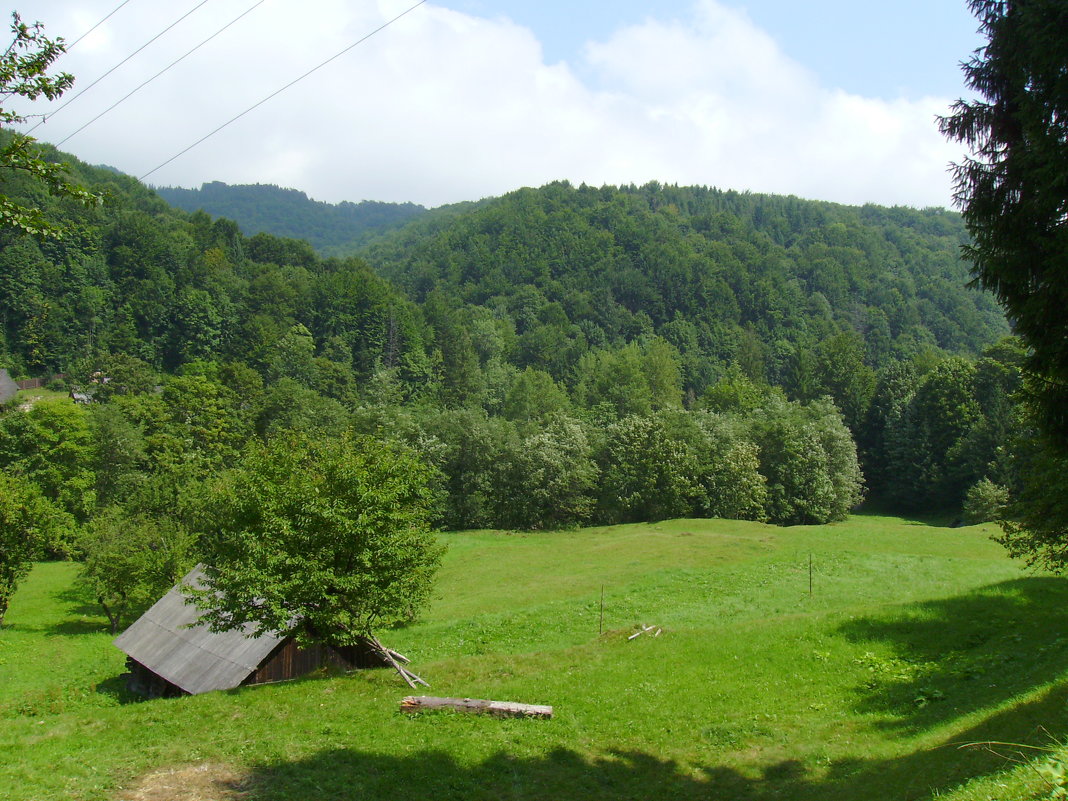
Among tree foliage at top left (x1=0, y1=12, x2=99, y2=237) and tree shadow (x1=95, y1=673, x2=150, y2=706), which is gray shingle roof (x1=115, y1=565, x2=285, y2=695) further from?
tree foliage at top left (x1=0, y1=12, x2=99, y2=237)

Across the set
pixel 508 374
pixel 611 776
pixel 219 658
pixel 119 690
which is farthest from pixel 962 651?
pixel 508 374

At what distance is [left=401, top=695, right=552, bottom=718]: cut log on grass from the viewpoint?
57.4ft

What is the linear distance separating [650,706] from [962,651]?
9.00 meters

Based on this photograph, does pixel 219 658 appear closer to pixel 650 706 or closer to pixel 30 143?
pixel 650 706

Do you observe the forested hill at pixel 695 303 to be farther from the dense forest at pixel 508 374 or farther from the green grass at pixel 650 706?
the green grass at pixel 650 706

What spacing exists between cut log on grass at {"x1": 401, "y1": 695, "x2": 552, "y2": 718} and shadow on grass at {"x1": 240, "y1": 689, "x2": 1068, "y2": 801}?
2.37 metres

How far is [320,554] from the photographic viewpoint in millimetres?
20891

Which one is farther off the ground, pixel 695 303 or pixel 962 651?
pixel 695 303

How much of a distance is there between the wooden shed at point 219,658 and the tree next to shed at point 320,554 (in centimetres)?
202

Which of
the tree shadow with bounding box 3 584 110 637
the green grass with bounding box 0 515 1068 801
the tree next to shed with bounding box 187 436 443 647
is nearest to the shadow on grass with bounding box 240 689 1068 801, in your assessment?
the green grass with bounding box 0 515 1068 801

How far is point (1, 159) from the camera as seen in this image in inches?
342

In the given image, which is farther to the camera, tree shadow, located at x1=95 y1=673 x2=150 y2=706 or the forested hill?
the forested hill

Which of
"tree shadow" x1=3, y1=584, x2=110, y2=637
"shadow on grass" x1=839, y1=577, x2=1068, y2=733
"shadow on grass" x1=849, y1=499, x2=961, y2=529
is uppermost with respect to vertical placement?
"shadow on grass" x1=839, y1=577, x2=1068, y2=733

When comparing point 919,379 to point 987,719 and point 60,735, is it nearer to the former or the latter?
point 987,719
